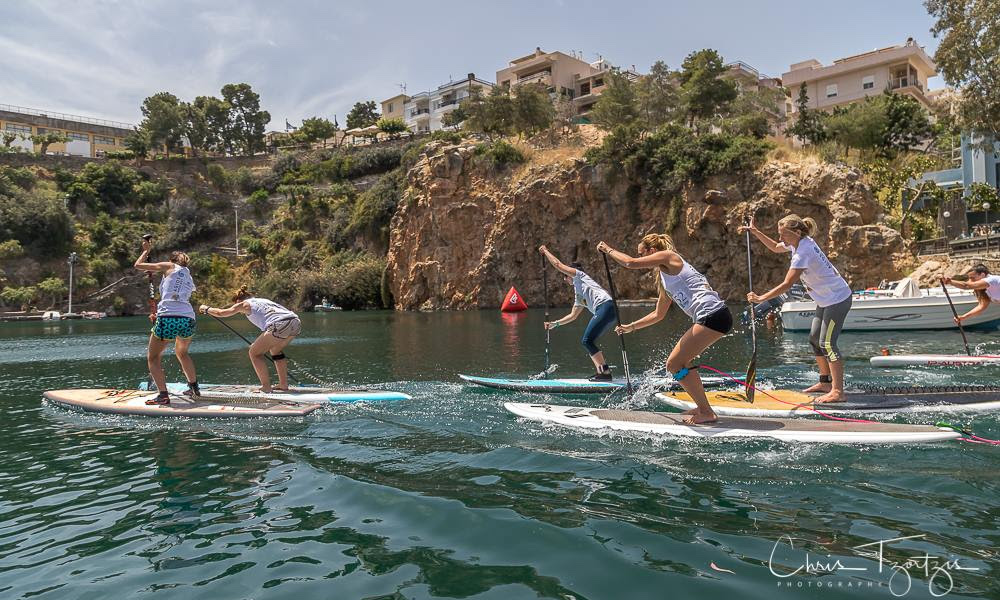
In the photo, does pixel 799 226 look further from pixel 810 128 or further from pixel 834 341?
pixel 810 128

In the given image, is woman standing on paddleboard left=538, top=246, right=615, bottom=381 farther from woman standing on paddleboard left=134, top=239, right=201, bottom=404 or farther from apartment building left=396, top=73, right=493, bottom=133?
apartment building left=396, top=73, right=493, bottom=133

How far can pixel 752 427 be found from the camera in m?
7.76

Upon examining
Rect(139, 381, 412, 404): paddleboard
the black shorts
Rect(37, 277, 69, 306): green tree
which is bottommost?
Rect(139, 381, 412, 404): paddleboard

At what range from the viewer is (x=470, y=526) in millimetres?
5328

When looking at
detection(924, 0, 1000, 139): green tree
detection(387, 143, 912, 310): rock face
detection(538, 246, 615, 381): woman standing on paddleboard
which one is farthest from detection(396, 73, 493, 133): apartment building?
detection(538, 246, 615, 381): woman standing on paddleboard

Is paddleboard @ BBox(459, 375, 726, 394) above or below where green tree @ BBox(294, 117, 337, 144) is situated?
below

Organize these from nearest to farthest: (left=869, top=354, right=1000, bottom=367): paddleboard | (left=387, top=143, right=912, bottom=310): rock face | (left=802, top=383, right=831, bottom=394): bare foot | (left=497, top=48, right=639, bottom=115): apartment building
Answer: (left=802, top=383, right=831, bottom=394): bare foot < (left=869, top=354, right=1000, bottom=367): paddleboard < (left=387, top=143, right=912, bottom=310): rock face < (left=497, top=48, right=639, bottom=115): apartment building

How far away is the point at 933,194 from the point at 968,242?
252 inches

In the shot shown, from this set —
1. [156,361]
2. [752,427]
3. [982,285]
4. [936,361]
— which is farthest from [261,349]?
[982,285]

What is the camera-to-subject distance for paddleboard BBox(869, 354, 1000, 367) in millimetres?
13547

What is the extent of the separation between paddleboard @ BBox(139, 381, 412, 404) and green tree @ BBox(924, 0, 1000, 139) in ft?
114

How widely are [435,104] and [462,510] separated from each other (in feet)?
332

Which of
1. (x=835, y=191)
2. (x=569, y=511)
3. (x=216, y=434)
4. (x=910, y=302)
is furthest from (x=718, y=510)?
(x=835, y=191)

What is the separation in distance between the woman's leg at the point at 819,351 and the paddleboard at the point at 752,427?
2141 millimetres
